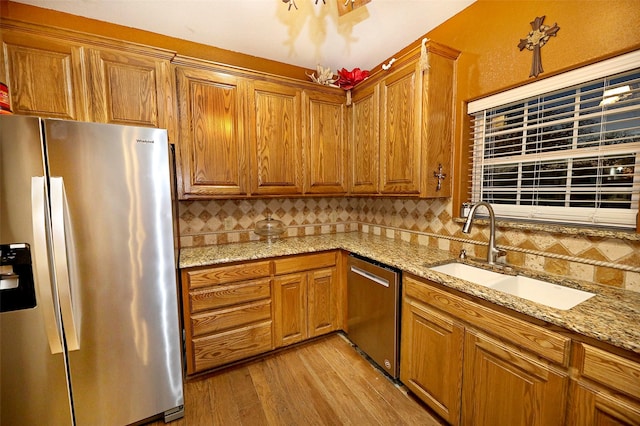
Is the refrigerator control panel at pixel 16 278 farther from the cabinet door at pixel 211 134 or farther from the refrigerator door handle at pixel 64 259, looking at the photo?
the cabinet door at pixel 211 134

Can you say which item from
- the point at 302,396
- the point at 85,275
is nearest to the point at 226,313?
the point at 302,396

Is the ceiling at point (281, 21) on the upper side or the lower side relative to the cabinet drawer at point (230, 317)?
upper

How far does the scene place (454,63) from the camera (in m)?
1.89

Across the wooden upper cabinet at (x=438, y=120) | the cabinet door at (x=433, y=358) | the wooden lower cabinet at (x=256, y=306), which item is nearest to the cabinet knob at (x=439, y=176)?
the wooden upper cabinet at (x=438, y=120)

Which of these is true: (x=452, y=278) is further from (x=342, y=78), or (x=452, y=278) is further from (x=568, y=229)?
(x=342, y=78)

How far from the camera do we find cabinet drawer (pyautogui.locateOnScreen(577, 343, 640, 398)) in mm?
799

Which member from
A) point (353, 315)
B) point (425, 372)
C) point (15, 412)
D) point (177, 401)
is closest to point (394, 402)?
point (425, 372)

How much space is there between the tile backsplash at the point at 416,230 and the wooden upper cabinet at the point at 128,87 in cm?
77

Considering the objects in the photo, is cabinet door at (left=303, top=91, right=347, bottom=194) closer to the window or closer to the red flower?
the red flower

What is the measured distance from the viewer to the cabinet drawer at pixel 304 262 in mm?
2086

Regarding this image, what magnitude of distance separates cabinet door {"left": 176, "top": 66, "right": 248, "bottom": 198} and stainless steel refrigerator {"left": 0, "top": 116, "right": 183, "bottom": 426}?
56cm

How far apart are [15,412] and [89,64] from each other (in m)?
1.89

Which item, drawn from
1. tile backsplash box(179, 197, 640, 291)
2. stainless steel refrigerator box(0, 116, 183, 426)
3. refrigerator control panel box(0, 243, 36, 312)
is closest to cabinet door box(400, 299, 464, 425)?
tile backsplash box(179, 197, 640, 291)

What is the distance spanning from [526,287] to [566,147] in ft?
2.72
